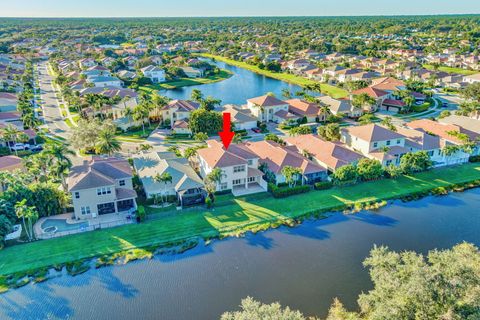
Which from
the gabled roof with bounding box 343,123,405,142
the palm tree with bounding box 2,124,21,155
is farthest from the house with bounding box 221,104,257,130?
the palm tree with bounding box 2,124,21,155

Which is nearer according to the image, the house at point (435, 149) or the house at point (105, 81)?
the house at point (435, 149)

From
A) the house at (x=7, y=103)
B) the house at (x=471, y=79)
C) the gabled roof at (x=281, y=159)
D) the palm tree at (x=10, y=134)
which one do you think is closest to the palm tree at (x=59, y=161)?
the palm tree at (x=10, y=134)

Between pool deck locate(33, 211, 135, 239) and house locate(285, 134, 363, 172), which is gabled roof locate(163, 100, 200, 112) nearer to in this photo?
house locate(285, 134, 363, 172)

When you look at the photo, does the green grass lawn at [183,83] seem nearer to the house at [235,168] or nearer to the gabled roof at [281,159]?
the gabled roof at [281,159]

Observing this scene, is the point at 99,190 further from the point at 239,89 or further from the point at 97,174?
the point at 239,89

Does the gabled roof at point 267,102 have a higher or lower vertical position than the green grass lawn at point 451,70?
higher

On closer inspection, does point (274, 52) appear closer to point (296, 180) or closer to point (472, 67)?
point (472, 67)
